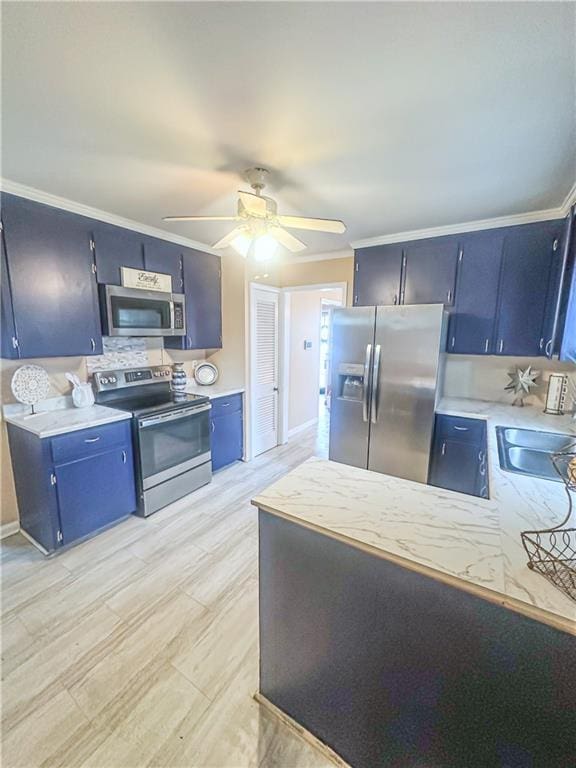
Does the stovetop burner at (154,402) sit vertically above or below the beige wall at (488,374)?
below

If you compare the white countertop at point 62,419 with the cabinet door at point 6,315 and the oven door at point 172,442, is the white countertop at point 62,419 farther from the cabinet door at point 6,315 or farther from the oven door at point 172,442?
the cabinet door at point 6,315

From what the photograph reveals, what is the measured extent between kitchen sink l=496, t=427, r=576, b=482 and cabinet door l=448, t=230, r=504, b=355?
3.02 ft

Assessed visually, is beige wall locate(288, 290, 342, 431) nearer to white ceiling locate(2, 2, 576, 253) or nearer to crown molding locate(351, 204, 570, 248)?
crown molding locate(351, 204, 570, 248)

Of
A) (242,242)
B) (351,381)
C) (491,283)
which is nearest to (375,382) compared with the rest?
(351,381)

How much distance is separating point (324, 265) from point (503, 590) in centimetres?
348

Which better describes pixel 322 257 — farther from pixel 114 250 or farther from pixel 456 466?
pixel 456 466

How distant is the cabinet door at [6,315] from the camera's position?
2.09 m

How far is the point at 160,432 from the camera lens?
8.99ft

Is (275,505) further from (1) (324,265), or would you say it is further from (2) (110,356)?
(1) (324,265)

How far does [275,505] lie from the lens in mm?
1164

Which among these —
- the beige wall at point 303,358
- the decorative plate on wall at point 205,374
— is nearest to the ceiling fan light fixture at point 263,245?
the decorative plate on wall at point 205,374

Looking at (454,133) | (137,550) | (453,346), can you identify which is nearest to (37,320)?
(137,550)

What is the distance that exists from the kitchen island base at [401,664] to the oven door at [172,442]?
1748 millimetres

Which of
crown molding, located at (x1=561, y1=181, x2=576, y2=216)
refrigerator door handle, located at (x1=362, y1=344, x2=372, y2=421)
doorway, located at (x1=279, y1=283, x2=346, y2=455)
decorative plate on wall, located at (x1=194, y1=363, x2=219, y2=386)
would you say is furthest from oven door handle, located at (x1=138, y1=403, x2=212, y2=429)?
crown molding, located at (x1=561, y1=181, x2=576, y2=216)
